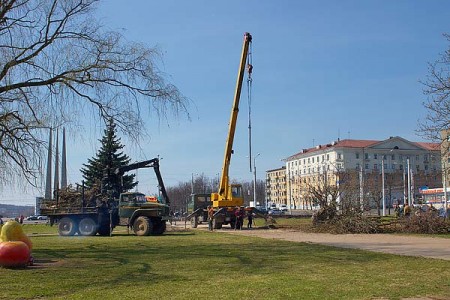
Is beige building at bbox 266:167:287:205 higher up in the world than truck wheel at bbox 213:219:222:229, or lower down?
higher up

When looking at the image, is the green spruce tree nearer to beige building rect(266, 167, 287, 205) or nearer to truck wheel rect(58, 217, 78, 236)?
truck wheel rect(58, 217, 78, 236)

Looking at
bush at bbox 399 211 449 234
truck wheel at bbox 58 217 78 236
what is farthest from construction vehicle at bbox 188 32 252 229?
bush at bbox 399 211 449 234

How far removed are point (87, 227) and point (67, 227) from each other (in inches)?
50.6

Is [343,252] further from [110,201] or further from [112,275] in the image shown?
[110,201]

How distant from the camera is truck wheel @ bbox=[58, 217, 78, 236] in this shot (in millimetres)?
31953

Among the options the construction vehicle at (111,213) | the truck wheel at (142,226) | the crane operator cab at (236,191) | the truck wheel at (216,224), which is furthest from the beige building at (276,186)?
the truck wheel at (142,226)

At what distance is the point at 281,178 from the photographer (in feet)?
510

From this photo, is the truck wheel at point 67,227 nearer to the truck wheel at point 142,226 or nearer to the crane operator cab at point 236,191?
the truck wheel at point 142,226

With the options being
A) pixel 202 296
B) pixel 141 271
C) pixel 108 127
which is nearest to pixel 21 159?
pixel 108 127

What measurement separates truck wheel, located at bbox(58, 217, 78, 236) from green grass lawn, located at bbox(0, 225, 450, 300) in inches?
521

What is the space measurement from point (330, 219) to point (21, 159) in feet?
67.6

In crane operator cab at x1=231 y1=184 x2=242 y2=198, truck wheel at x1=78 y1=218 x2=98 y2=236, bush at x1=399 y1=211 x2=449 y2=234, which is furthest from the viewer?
crane operator cab at x1=231 y1=184 x2=242 y2=198

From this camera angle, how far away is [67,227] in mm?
32156

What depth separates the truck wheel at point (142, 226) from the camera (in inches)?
1197
